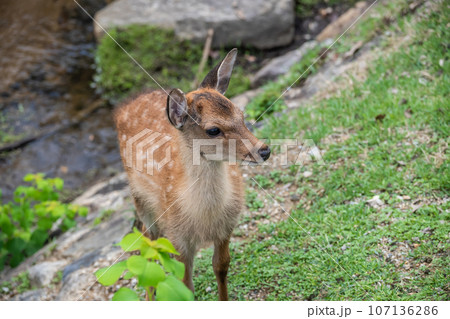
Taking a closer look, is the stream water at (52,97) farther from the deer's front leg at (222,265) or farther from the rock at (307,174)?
the deer's front leg at (222,265)

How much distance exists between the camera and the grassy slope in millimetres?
4156

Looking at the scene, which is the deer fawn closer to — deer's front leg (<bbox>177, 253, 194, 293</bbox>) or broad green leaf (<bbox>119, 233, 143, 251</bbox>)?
deer's front leg (<bbox>177, 253, 194, 293</bbox>)

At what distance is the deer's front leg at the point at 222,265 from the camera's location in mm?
4305

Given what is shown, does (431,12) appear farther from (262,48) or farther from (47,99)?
(47,99)

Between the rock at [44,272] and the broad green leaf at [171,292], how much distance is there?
3752 millimetres

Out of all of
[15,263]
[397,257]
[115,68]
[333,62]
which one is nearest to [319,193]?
[397,257]

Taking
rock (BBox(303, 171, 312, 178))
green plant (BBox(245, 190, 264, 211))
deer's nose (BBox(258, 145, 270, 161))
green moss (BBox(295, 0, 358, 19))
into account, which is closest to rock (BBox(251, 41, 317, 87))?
green moss (BBox(295, 0, 358, 19))

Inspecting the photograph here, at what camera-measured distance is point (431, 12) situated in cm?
680

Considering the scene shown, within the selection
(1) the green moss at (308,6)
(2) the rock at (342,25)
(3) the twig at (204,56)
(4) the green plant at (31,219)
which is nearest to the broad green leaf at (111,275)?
(4) the green plant at (31,219)

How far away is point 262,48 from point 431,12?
3892mm

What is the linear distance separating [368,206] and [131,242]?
9.52 ft

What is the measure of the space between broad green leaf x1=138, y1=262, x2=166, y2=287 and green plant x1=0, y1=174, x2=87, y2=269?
418cm

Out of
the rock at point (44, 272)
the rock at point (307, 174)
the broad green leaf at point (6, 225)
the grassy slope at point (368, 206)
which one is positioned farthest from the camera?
the broad green leaf at point (6, 225)

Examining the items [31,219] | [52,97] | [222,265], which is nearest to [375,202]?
[222,265]
